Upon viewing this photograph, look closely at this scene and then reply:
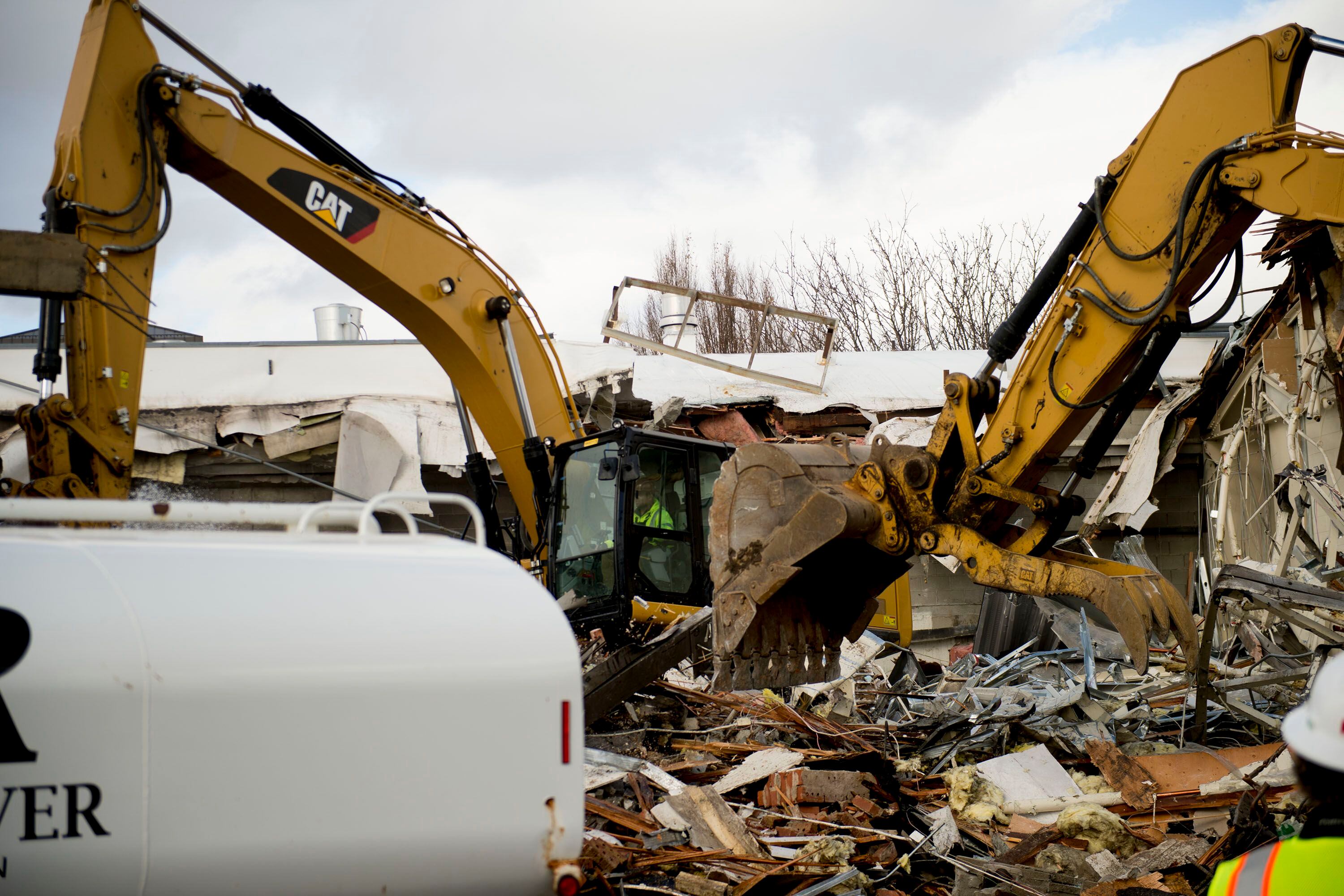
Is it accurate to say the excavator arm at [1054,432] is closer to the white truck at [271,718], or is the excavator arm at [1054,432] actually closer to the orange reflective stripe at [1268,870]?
the orange reflective stripe at [1268,870]

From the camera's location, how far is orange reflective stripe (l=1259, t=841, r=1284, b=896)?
71.0 inches

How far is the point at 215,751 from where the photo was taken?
2.22 meters

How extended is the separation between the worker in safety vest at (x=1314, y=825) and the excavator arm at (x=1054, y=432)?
2750mm

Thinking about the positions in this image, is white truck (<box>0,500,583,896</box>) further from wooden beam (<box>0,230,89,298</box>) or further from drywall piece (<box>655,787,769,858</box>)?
drywall piece (<box>655,787,769,858</box>)

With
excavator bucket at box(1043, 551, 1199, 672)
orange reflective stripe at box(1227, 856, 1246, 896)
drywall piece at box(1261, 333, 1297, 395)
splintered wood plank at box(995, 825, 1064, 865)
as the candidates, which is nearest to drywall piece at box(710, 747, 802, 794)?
splintered wood plank at box(995, 825, 1064, 865)

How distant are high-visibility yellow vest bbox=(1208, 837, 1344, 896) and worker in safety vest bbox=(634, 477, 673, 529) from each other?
6.22m

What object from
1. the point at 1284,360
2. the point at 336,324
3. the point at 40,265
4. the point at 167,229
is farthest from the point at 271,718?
the point at 336,324

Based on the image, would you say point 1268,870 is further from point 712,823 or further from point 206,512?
point 712,823

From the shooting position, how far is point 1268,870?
1.82 meters

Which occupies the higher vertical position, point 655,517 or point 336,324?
point 336,324

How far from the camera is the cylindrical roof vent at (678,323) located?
16859 millimetres

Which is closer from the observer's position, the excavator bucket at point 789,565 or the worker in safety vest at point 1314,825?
the worker in safety vest at point 1314,825

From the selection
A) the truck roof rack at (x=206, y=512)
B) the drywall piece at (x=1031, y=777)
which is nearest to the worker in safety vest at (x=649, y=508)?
the drywall piece at (x=1031, y=777)

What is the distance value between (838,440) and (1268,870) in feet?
15.9
